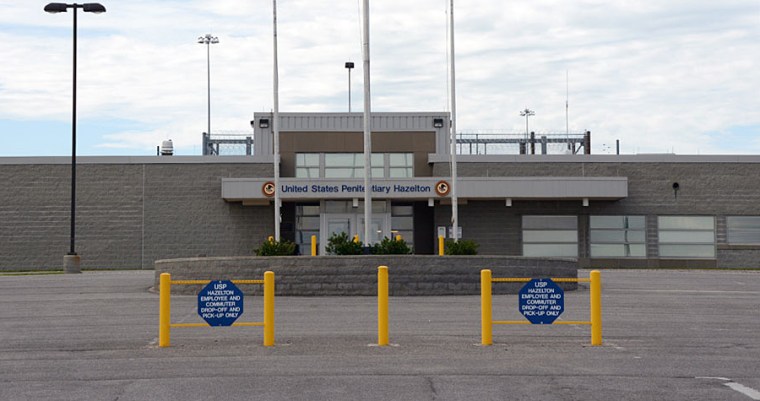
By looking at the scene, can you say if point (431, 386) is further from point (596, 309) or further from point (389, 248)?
point (389, 248)

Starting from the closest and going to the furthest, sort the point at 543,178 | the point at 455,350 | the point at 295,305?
the point at 455,350
the point at 295,305
the point at 543,178

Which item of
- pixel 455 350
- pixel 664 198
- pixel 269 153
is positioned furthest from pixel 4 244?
pixel 455 350

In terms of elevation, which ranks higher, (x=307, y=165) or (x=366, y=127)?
(x=307, y=165)

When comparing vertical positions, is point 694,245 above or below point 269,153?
Result: below

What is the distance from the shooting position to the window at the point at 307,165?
43.4 metres

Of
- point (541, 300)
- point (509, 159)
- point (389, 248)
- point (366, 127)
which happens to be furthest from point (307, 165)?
point (541, 300)

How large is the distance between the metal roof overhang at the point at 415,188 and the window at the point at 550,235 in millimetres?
1787

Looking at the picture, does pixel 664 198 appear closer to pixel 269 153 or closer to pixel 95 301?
pixel 269 153

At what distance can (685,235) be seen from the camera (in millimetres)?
42250

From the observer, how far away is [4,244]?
41.0 meters

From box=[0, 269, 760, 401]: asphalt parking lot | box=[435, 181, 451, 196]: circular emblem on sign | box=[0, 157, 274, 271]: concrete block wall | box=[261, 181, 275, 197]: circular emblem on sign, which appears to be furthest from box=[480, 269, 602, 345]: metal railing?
box=[0, 157, 274, 271]: concrete block wall

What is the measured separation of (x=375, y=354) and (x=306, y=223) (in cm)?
2904

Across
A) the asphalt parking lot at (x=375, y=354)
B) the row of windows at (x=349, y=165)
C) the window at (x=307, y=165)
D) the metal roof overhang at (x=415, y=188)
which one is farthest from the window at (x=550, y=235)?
the asphalt parking lot at (x=375, y=354)

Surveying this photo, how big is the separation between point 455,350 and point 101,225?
30276 mm
